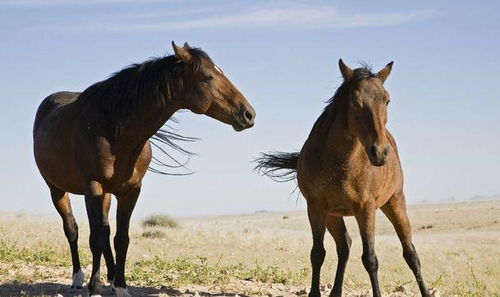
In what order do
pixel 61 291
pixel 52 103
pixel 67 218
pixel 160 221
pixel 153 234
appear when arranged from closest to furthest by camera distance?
pixel 61 291, pixel 67 218, pixel 52 103, pixel 153 234, pixel 160 221

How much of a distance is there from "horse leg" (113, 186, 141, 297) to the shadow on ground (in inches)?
14.4

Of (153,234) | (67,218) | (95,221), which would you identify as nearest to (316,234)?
(95,221)

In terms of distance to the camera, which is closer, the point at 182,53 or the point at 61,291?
the point at 182,53

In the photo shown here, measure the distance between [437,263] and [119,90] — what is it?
42.5ft

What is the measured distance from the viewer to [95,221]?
25.2 ft

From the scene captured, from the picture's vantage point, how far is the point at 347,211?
26.7ft

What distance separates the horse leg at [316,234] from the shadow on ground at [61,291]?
→ 1231mm

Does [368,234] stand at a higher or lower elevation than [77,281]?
higher

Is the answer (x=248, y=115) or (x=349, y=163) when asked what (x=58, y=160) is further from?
(x=349, y=163)

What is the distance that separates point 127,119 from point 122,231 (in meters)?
1.31

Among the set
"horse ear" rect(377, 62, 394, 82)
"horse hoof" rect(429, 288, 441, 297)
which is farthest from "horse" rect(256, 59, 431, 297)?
"horse hoof" rect(429, 288, 441, 297)

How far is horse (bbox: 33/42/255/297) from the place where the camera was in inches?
302

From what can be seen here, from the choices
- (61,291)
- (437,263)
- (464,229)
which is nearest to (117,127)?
(61,291)

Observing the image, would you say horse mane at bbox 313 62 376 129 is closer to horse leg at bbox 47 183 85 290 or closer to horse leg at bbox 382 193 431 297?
horse leg at bbox 382 193 431 297
